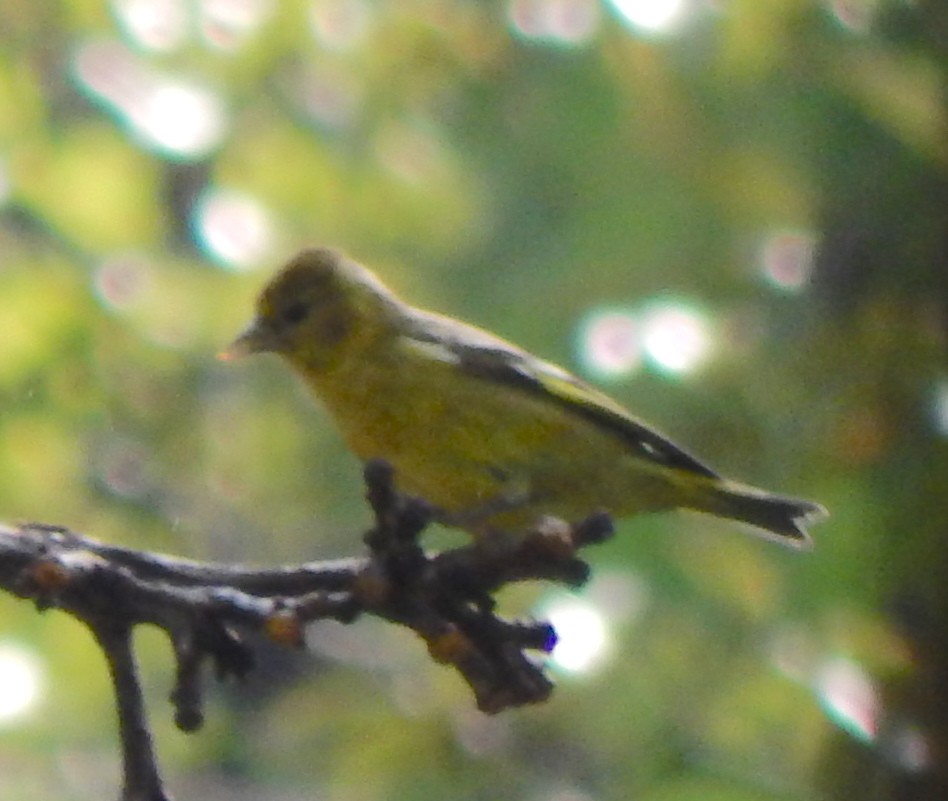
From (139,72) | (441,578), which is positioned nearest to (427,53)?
(139,72)

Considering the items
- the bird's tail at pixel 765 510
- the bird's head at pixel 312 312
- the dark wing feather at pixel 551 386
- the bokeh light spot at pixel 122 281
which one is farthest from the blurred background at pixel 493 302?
the bird's head at pixel 312 312

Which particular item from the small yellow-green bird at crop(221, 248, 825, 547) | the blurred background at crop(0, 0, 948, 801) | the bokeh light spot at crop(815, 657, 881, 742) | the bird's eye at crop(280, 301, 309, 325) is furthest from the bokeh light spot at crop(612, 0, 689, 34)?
the bokeh light spot at crop(815, 657, 881, 742)

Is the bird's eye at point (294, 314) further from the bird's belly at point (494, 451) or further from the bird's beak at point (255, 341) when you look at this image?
the bird's belly at point (494, 451)

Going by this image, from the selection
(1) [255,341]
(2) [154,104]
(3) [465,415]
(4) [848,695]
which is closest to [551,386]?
(3) [465,415]

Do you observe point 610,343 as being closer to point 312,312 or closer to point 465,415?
point 312,312

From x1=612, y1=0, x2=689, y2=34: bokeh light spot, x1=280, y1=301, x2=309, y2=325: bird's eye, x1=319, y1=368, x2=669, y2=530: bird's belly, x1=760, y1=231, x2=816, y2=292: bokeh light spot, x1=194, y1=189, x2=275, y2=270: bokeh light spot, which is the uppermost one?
x1=612, y1=0, x2=689, y2=34: bokeh light spot

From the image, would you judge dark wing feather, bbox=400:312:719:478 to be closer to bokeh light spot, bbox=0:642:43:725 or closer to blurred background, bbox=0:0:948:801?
blurred background, bbox=0:0:948:801
